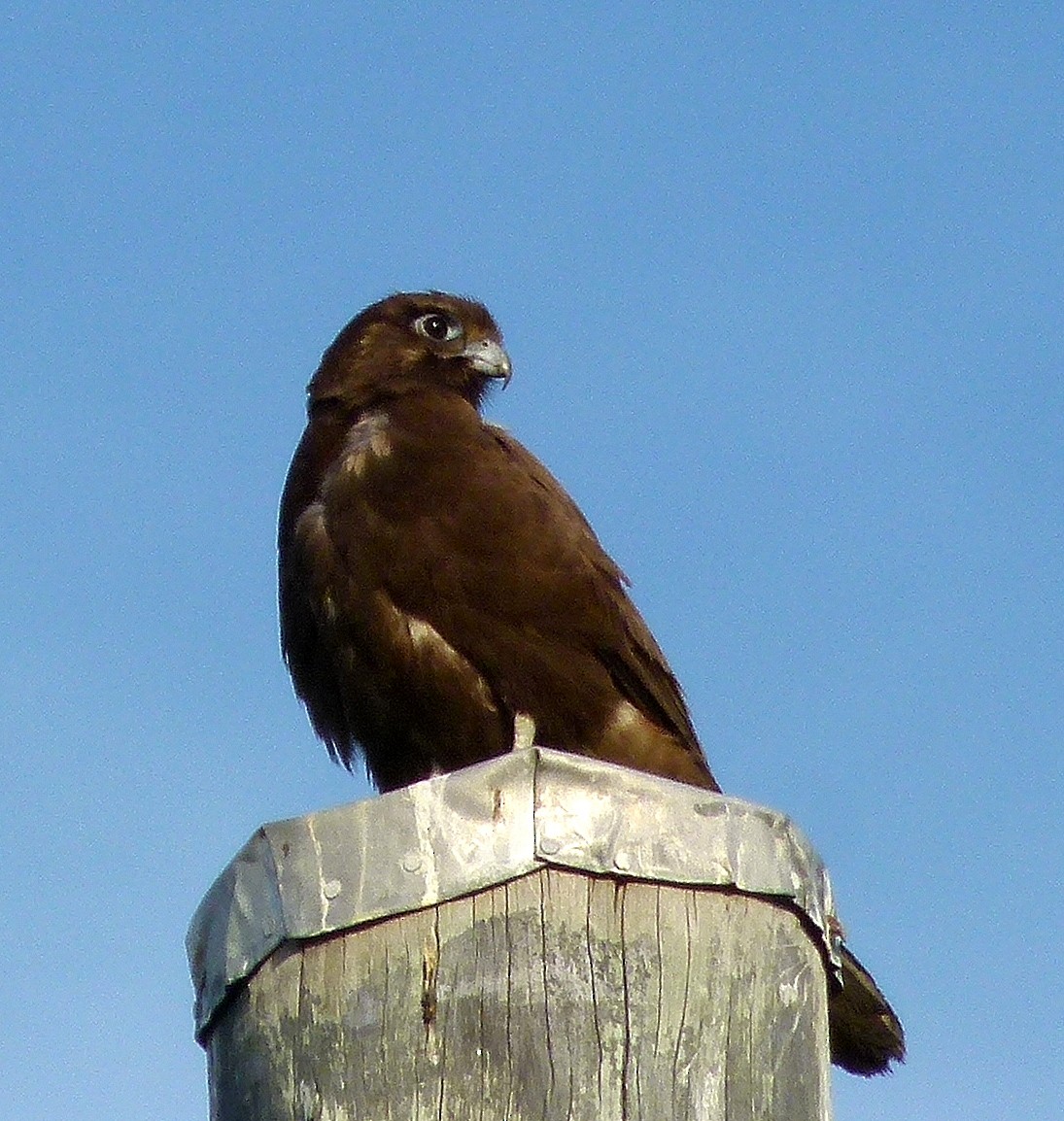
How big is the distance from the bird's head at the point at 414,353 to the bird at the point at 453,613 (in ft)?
1.08

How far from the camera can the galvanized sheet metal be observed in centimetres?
274

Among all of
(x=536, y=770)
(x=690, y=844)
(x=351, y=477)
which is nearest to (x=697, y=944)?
(x=690, y=844)

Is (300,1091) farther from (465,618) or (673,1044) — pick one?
(465,618)

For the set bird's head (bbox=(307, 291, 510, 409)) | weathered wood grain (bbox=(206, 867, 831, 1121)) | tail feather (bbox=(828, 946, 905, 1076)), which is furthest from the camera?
bird's head (bbox=(307, 291, 510, 409))

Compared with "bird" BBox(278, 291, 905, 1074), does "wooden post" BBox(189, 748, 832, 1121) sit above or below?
below

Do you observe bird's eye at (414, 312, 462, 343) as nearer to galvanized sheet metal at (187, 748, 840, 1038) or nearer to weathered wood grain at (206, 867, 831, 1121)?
galvanized sheet metal at (187, 748, 840, 1038)

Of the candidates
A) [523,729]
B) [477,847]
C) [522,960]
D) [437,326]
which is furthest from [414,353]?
[522,960]

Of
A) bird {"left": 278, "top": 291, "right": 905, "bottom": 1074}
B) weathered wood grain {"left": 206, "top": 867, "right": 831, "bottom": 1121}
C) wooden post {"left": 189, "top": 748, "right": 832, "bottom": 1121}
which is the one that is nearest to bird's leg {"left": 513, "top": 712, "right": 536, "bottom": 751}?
bird {"left": 278, "top": 291, "right": 905, "bottom": 1074}

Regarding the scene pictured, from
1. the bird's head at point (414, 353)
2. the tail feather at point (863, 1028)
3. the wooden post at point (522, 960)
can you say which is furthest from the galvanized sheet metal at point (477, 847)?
the bird's head at point (414, 353)

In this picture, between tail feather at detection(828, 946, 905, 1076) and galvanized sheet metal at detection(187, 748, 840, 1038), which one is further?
tail feather at detection(828, 946, 905, 1076)

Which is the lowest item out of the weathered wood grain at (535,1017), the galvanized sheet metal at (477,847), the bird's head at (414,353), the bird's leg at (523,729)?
the weathered wood grain at (535,1017)

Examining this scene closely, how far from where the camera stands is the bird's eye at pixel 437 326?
6391 millimetres

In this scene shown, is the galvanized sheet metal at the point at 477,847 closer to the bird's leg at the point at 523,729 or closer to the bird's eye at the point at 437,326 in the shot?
the bird's leg at the point at 523,729

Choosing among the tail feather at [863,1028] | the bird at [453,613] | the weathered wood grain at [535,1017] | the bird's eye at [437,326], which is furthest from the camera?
the bird's eye at [437,326]
